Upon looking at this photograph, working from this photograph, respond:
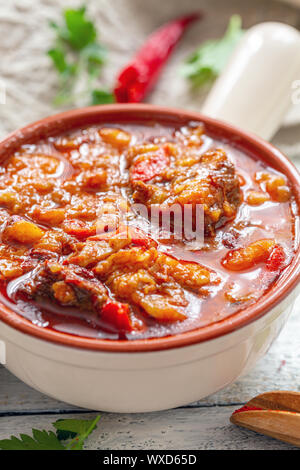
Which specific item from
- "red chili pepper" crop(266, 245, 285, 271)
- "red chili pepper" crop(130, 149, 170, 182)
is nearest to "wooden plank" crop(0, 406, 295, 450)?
"red chili pepper" crop(266, 245, 285, 271)

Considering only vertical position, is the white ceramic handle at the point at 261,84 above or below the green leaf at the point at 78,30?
below

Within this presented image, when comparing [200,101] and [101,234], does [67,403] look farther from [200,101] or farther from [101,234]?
[200,101]

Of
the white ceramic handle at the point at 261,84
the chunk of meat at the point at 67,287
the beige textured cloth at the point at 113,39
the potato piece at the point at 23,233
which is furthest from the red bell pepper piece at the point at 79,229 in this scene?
the beige textured cloth at the point at 113,39

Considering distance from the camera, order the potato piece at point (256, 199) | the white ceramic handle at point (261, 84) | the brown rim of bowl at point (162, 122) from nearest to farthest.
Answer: the brown rim of bowl at point (162, 122)
the potato piece at point (256, 199)
the white ceramic handle at point (261, 84)

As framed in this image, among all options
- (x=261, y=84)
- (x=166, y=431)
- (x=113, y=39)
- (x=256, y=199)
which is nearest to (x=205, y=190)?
(x=256, y=199)

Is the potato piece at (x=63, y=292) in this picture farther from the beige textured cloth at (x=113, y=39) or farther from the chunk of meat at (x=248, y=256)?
the beige textured cloth at (x=113, y=39)

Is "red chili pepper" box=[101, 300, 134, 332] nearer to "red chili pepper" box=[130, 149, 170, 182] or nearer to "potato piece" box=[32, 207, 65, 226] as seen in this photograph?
"potato piece" box=[32, 207, 65, 226]
